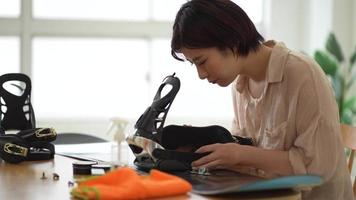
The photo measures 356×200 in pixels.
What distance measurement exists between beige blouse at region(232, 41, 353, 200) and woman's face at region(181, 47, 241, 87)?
0.37 feet

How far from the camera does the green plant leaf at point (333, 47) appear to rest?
4059 millimetres

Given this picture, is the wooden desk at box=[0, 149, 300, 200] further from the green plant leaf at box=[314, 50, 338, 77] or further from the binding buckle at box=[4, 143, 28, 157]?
the green plant leaf at box=[314, 50, 338, 77]

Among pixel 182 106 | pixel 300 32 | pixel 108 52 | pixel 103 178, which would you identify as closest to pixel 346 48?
pixel 300 32

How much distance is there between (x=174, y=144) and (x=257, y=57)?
1.15 ft

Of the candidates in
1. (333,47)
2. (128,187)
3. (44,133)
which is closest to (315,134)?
(128,187)

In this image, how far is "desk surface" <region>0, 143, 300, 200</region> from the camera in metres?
1.18

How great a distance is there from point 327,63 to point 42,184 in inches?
118

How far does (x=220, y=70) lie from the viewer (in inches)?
62.5

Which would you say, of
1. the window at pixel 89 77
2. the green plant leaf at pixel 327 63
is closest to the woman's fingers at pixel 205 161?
the green plant leaf at pixel 327 63

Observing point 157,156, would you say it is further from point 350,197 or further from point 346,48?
point 346,48

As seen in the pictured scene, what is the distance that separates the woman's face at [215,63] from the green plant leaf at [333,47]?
8.55 feet

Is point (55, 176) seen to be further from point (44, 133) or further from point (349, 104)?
point (349, 104)

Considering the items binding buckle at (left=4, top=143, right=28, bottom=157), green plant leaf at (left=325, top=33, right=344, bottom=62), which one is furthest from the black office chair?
green plant leaf at (left=325, top=33, right=344, bottom=62)

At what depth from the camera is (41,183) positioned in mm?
1366
